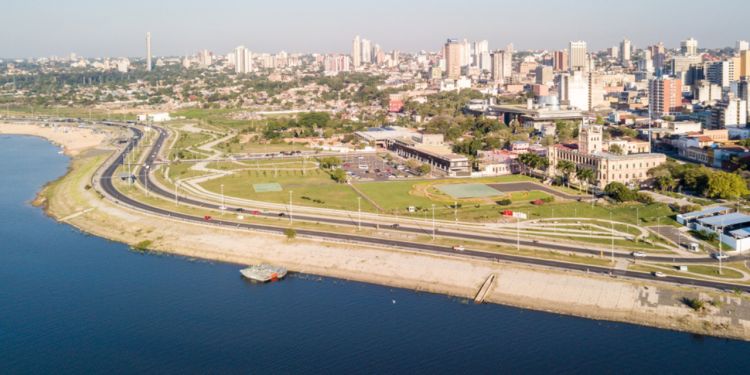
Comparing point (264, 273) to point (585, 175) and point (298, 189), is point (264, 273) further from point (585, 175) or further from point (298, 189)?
point (585, 175)

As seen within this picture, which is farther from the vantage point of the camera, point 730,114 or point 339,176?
point 730,114

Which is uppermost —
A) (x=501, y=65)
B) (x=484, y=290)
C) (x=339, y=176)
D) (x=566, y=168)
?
(x=501, y=65)

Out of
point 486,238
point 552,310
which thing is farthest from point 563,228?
point 552,310

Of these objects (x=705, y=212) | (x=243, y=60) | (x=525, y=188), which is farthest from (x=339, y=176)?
(x=243, y=60)

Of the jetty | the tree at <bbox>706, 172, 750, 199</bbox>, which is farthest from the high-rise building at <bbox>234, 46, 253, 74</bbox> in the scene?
the jetty

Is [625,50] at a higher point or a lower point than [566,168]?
higher

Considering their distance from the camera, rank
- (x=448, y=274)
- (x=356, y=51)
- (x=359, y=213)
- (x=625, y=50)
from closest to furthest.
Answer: (x=448, y=274) < (x=359, y=213) < (x=625, y=50) < (x=356, y=51)
